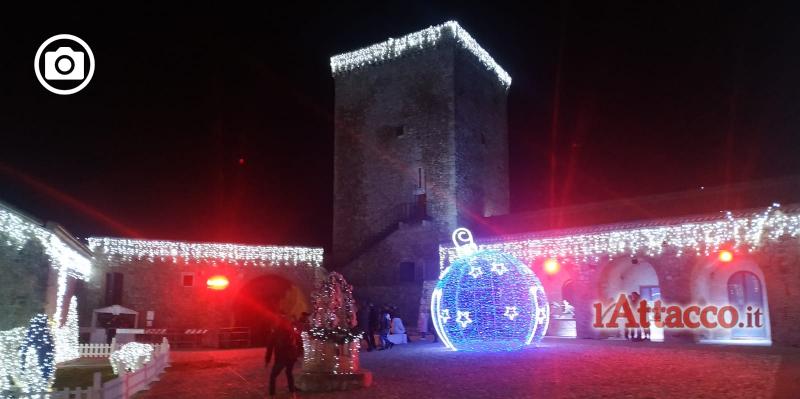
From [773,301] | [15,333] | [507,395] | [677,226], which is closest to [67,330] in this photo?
[15,333]

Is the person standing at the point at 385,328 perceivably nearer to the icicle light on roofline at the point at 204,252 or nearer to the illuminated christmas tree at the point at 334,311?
the icicle light on roofline at the point at 204,252

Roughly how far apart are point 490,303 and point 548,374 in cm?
348

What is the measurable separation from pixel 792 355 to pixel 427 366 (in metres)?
8.44

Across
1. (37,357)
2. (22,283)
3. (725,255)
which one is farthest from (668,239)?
(22,283)

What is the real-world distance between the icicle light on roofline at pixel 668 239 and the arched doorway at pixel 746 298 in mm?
2536

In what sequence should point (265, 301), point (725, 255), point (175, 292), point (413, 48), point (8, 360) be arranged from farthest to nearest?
point (413, 48), point (265, 301), point (175, 292), point (725, 255), point (8, 360)

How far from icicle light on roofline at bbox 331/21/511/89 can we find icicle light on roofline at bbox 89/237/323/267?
10.7 m

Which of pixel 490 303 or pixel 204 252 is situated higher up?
pixel 204 252

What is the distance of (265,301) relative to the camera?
92.3ft

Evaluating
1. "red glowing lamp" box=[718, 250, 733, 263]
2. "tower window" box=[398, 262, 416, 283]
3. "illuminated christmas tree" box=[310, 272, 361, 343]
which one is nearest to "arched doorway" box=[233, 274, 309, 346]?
"tower window" box=[398, 262, 416, 283]

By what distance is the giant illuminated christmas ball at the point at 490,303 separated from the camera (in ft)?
47.5

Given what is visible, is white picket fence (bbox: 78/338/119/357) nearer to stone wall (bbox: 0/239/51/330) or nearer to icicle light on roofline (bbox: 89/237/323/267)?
stone wall (bbox: 0/239/51/330)

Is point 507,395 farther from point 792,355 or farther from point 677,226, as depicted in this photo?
point 677,226

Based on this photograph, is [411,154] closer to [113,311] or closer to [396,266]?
[396,266]
